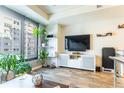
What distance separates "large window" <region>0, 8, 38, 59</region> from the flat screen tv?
153cm

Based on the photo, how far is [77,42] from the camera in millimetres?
5090

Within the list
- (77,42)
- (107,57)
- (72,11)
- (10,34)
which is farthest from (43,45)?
(107,57)

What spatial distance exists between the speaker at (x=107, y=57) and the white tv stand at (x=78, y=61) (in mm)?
396

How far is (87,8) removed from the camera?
3.63 meters

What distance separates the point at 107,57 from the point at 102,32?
1.05 metres

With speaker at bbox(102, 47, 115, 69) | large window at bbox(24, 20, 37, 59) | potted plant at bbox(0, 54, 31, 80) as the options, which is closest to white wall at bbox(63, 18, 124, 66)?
speaker at bbox(102, 47, 115, 69)

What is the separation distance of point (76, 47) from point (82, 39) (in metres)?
0.46

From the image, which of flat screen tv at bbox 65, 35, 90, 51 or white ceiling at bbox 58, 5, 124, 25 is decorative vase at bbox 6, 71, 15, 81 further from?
flat screen tv at bbox 65, 35, 90, 51

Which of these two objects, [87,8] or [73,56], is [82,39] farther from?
[87,8]

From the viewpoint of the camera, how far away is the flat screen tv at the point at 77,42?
4.90 metres

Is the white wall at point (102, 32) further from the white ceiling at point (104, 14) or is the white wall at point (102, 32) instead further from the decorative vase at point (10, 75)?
the decorative vase at point (10, 75)

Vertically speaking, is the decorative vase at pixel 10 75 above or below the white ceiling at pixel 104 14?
below

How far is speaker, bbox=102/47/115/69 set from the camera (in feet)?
14.1

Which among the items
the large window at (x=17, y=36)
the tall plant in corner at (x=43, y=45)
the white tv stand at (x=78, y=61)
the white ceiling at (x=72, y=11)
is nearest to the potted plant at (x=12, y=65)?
the large window at (x=17, y=36)
